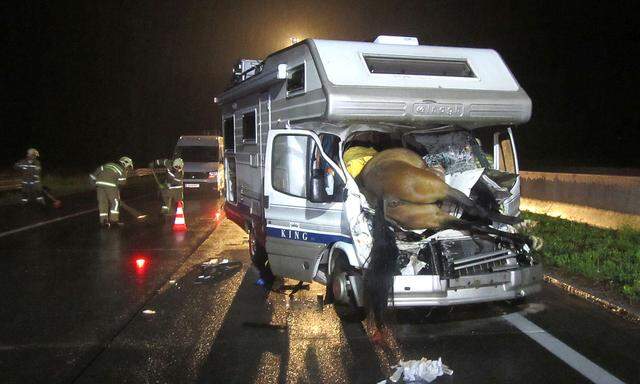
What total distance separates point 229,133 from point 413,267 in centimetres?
596

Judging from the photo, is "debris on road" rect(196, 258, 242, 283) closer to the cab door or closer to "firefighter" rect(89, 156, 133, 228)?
the cab door

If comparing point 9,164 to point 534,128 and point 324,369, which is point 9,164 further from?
point 324,369

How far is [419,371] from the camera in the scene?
474cm

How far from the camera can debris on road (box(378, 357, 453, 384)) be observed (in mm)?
4699

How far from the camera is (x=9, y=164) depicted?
170 feet

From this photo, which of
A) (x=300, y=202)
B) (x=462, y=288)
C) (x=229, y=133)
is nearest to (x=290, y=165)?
(x=300, y=202)

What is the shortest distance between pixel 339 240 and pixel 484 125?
7.02ft

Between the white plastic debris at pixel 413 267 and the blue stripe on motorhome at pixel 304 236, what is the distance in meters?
0.58

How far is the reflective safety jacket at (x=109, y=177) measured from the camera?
13352mm

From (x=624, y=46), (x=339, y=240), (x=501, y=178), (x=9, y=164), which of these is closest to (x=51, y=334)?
(x=339, y=240)

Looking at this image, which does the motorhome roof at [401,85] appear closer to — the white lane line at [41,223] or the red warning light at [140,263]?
the red warning light at [140,263]

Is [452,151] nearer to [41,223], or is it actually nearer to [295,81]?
[295,81]

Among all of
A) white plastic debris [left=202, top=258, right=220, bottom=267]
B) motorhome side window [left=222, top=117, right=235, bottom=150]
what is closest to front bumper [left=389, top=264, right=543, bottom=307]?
white plastic debris [left=202, top=258, right=220, bottom=267]

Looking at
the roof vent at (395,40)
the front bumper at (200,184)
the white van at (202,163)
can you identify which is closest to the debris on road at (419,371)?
the roof vent at (395,40)
